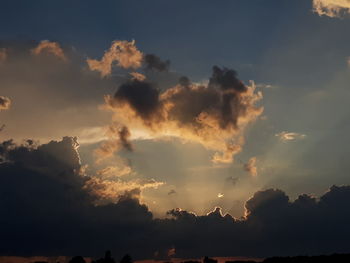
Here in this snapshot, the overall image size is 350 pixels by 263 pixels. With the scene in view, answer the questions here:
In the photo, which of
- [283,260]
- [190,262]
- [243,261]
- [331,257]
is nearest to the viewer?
[331,257]

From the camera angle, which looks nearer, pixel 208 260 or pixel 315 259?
pixel 315 259

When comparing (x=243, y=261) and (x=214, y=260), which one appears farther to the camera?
(x=214, y=260)

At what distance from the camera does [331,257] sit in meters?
146

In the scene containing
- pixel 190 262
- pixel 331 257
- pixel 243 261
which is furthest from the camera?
pixel 190 262

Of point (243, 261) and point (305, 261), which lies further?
point (243, 261)

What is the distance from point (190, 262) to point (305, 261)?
5160 cm

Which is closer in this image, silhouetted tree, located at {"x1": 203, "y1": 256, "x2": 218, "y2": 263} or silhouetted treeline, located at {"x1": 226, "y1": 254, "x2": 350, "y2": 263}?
silhouetted treeline, located at {"x1": 226, "y1": 254, "x2": 350, "y2": 263}

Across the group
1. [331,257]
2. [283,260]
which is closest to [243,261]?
[283,260]

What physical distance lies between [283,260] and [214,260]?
40.2m

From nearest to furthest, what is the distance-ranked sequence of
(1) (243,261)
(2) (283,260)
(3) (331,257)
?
(3) (331,257) < (2) (283,260) < (1) (243,261)

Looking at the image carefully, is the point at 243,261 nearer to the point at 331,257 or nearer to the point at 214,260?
the point at 214,260

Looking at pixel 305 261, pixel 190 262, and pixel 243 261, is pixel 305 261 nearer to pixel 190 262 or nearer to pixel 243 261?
pixel 243 261

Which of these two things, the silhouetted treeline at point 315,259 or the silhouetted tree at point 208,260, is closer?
the silhouetted treeline at point 315,259

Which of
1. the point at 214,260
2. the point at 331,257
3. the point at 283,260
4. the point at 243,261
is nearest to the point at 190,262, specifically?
the point at 214,260
